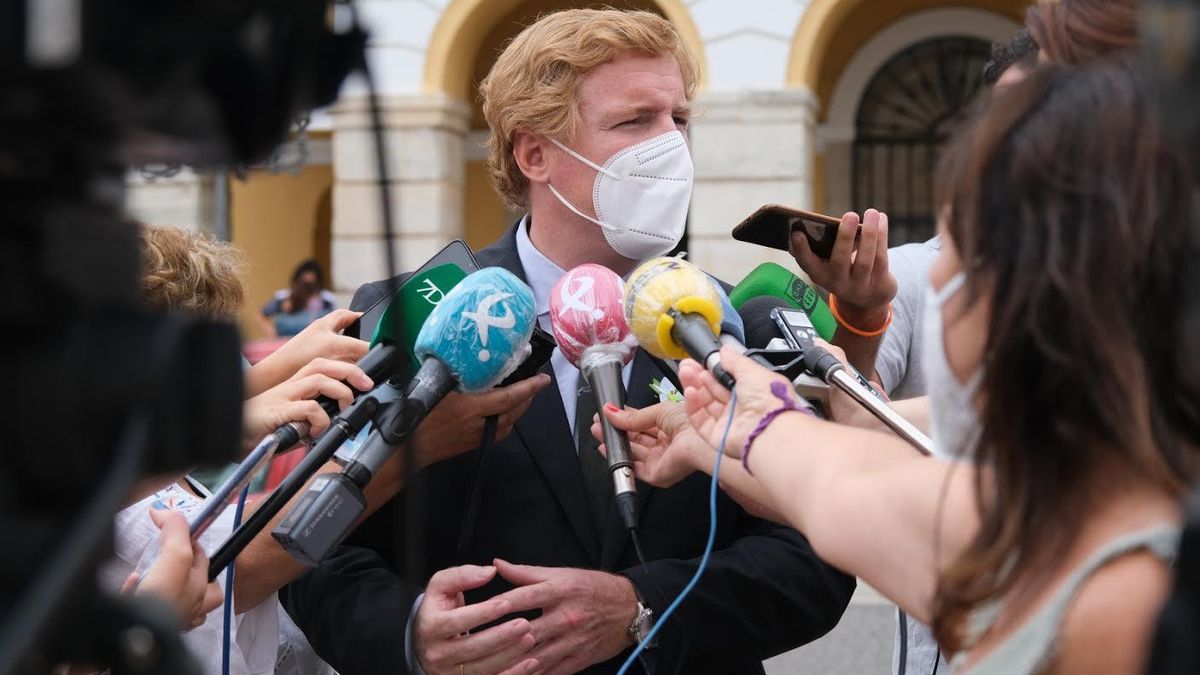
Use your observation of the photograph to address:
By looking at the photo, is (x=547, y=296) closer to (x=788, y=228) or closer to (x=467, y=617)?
(x=788, y=228)

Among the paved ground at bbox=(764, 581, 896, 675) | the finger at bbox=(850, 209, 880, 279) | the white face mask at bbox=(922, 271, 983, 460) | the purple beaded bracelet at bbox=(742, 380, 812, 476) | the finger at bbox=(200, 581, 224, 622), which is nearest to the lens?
the white face mask at bbox=(922, 271, 983, 460)

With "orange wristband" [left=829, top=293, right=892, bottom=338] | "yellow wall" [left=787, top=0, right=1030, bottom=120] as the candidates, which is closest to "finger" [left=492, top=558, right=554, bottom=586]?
"orange wristband" [left=829, top=293, right=892, bottom=338]

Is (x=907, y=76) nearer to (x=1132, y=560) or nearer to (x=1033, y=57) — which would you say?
(x=1033, y=57)

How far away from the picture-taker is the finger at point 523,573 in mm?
2432

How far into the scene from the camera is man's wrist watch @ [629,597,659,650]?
245 centimetres

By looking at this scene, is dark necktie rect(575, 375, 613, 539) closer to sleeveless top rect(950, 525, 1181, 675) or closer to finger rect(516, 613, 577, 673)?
finger rect(516, 613, 577, 673)

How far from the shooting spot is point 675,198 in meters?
2.90

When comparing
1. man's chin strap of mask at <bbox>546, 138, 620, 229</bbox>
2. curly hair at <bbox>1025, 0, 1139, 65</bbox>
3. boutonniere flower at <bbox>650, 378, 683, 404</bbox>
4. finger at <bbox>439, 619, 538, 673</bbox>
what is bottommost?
finger at <bbox>439, 619, 538, 673</bbox>

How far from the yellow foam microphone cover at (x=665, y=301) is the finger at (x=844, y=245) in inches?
16.5

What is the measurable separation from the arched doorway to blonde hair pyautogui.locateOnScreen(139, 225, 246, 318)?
1200 cm

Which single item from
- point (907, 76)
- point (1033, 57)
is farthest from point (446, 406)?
point (907, 76)

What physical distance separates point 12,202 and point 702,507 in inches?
68.1

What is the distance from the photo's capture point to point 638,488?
260 cm

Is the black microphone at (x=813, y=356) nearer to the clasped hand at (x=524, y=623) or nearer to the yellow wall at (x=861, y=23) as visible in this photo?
the clasped hand at (x=524, y=623)
